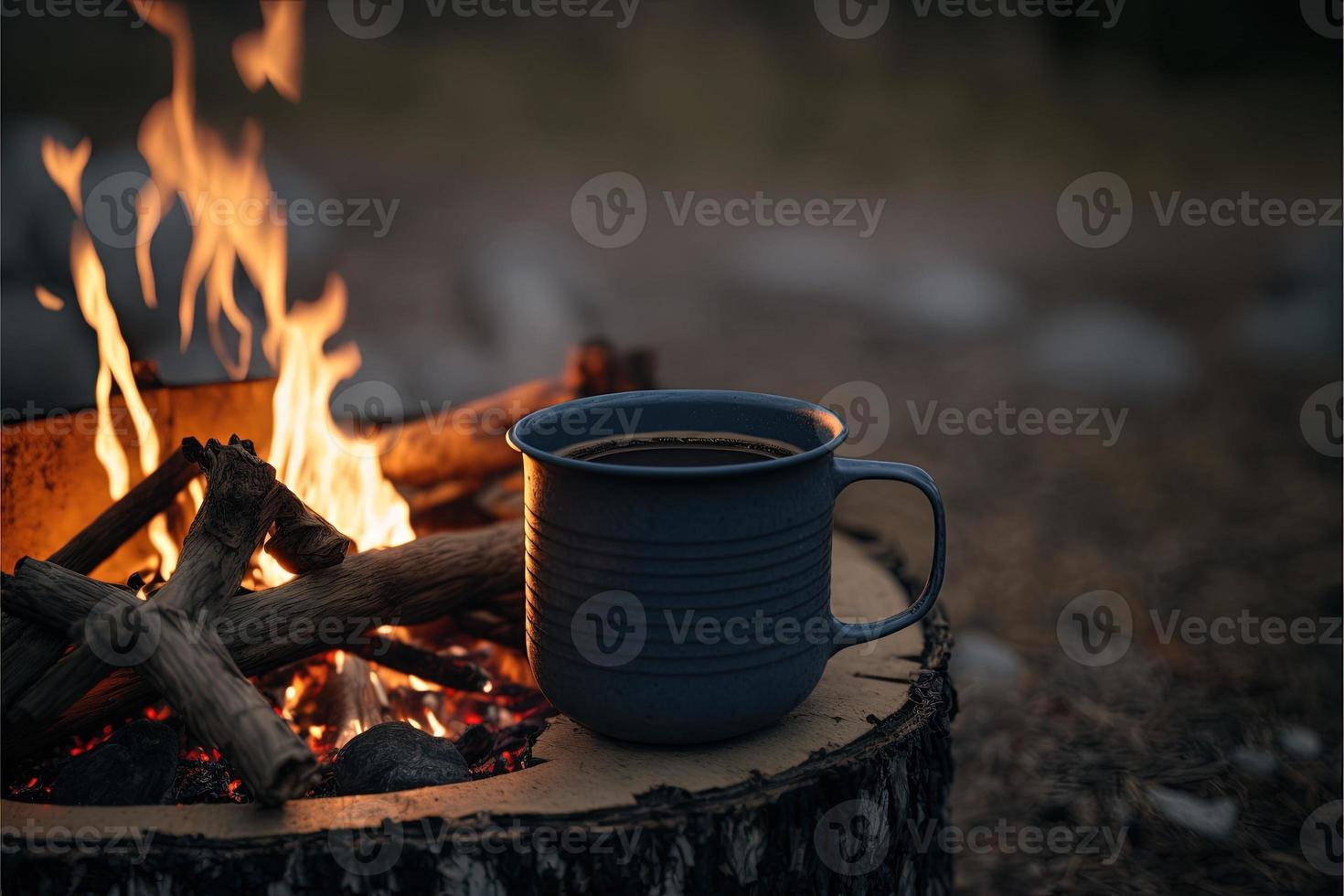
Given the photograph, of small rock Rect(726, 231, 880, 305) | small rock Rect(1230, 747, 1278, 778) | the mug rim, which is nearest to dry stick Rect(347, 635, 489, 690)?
the mug rim

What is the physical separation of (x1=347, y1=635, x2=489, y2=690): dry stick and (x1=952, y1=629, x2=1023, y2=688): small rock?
155cm

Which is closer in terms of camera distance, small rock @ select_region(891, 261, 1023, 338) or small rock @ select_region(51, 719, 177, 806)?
small rock @ select_region(51, 719, 177, 806)

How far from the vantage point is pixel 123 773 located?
1.38 metres

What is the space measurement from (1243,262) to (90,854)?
615cm

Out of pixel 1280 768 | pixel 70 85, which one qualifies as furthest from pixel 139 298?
pixel 1280 768

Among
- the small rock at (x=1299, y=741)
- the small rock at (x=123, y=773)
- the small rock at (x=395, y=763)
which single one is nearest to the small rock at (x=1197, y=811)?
the small rock at (x=1299, y=741)

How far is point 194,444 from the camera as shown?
4.90 ft

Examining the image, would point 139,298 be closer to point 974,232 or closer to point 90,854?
point 90,854

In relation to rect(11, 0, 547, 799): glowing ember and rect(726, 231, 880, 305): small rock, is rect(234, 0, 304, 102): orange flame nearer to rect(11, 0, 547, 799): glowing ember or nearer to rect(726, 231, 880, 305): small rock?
rect(11, 0, 547, 799): glowing ember

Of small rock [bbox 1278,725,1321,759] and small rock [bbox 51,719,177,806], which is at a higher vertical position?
small rock [bbox 51,719,177,806]

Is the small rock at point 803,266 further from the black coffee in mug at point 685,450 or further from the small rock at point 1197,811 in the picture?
the black coffee in mug at point 685,450

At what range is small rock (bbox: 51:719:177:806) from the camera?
1359 mm

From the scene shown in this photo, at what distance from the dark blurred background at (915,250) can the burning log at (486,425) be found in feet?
3.52

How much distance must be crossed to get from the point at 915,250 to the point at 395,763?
16.3ft
